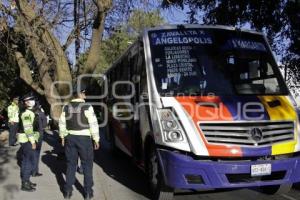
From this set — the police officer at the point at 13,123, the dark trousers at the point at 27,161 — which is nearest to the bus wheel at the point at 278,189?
the dark trousers at the point at 27,161

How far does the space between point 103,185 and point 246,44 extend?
3.56 meters

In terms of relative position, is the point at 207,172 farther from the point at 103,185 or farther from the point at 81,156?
the point at 103,185

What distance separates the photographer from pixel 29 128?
9438mm

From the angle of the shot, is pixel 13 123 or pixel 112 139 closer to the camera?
pixel 112 139

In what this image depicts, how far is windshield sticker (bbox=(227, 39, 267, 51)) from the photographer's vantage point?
344 inches

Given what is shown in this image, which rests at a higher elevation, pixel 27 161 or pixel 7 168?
pixel 27 161

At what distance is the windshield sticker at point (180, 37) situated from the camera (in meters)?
8.59

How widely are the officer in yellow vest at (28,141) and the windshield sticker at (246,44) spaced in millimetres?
3801

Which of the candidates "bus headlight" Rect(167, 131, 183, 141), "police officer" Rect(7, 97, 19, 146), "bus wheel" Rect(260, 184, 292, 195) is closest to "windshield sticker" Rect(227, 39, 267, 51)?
"bus headlight" Rect(167, 131, 183, 141)

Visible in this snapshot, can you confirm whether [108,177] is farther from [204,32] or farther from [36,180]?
[204,32]

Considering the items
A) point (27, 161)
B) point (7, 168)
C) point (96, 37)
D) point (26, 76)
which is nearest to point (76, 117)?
point (27, 161)

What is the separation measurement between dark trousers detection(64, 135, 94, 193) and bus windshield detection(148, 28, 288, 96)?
1489mm

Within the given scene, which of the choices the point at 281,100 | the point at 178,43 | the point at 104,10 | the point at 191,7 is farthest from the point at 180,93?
the point at 191,7

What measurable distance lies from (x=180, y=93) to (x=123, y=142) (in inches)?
146
